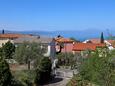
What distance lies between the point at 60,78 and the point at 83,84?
2229cm

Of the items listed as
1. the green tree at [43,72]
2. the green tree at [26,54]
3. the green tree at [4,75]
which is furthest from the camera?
the green tree at [26,54]

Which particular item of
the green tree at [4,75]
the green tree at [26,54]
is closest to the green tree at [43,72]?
the green tree at [26,54]

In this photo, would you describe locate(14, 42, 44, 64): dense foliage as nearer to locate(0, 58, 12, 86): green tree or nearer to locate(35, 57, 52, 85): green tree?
locate(35, 57, 52, 85): green tree

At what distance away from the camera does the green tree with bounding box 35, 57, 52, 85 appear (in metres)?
47.6

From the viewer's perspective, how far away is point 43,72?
162 ft

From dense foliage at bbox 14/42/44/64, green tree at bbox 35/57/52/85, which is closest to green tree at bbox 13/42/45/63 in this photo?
dense foliage at bbox 14/42/44/64

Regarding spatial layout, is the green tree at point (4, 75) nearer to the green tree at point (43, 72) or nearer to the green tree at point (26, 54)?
the green tree at point (43, 72)

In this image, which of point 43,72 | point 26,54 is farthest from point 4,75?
point 26,54

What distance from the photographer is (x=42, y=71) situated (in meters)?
49.0

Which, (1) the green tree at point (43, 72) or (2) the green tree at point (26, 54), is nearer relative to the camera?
(1) the green tree at point (43, 72)

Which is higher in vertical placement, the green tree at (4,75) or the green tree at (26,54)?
the green tree at (26,54)

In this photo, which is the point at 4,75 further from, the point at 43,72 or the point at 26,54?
the point at 26,54

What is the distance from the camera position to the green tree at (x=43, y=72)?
4762cm

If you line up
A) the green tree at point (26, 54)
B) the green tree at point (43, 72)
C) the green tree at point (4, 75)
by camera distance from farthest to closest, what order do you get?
the green tree at point (26, 54)
the green tree at point (43, 72)
the green tree at point (4, 75)
